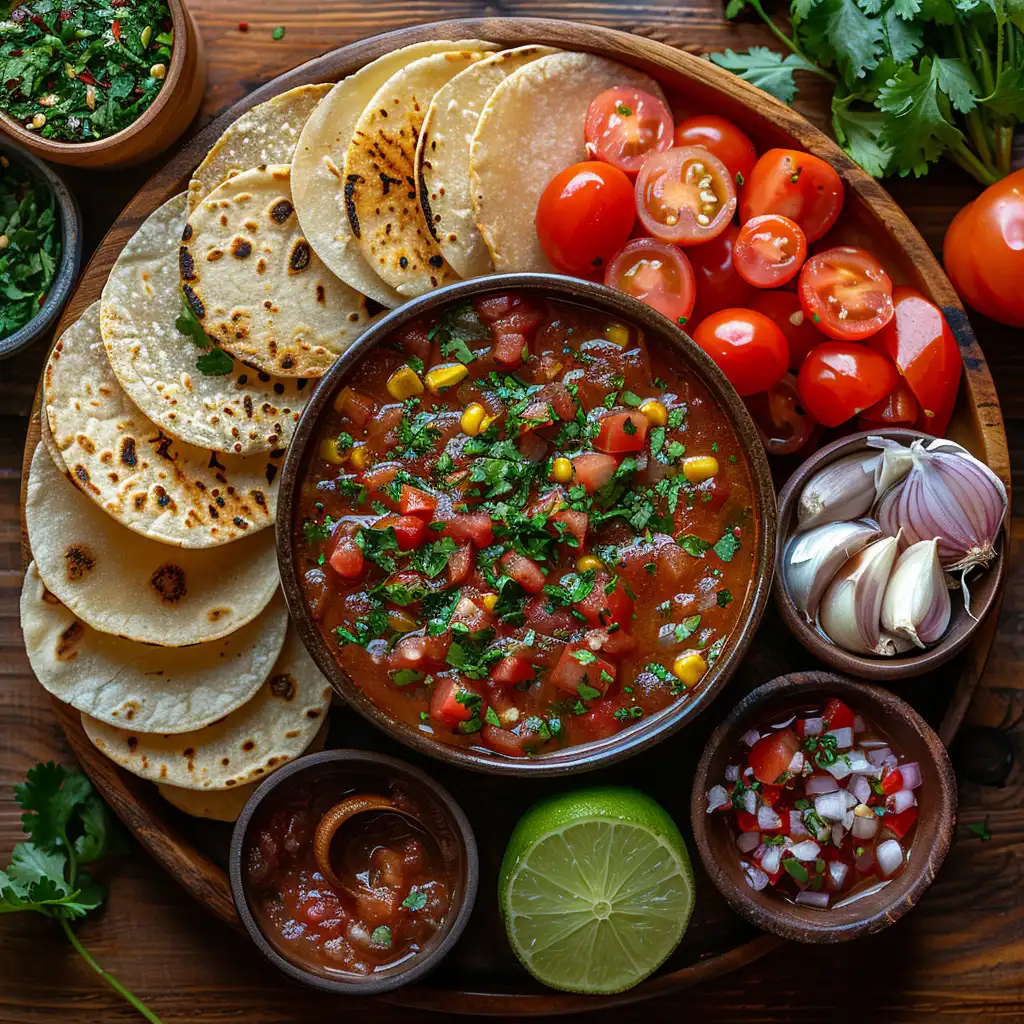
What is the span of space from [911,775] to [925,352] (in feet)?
4.94

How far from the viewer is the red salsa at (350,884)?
137 inches

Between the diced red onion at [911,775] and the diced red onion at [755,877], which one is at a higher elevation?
the diced red onion at [911,775]

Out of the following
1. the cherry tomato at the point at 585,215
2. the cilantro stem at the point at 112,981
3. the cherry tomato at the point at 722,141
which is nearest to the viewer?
the cherry tomato at the point at 585,215

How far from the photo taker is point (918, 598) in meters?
3.35

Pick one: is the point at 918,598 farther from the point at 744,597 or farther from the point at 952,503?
the point at 744,597

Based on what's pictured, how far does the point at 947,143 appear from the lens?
12.5ft

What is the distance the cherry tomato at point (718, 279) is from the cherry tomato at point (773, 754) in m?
1.57

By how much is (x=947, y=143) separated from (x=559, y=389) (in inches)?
73.8

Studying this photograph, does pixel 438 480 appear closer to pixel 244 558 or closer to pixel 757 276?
pixel 244 558

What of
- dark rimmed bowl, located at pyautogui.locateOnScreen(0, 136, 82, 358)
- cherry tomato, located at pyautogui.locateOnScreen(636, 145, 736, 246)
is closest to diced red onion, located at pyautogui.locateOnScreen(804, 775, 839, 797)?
cherry tomato, located at pyautogui.locateOnScreen(636, 145, 736, 246)

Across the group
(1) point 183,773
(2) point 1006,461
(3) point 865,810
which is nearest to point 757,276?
(2) point 1006,461

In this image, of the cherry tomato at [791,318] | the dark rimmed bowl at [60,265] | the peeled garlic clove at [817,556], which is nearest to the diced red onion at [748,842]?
the peeled garlic clove at [817,556]

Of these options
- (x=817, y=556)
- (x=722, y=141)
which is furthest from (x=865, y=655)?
(x=722, y=141)

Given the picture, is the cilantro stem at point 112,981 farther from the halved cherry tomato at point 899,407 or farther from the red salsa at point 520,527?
the halved cherry tomato at point 899,407
